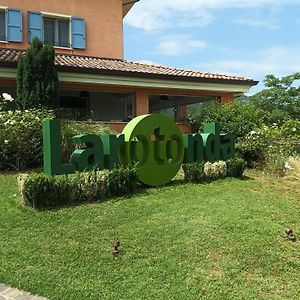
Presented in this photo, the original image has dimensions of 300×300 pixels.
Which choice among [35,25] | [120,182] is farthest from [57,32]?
[120,182]

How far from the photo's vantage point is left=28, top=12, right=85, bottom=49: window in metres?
19.0

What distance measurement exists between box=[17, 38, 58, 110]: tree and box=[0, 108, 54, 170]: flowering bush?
244 cm

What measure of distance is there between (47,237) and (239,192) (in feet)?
14.1

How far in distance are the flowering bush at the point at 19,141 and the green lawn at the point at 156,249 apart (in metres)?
3.03

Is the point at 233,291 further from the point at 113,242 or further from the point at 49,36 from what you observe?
the point at 49,36

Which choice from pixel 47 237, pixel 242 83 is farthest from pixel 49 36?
pixel 47 237

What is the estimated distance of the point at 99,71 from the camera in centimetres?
1620

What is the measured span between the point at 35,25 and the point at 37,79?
4.89 metres

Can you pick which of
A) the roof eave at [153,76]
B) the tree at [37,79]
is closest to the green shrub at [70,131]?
the tree at [37,79]

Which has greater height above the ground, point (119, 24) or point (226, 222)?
point (119, 24)

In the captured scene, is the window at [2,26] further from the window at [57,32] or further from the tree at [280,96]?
the tree at [280,96]

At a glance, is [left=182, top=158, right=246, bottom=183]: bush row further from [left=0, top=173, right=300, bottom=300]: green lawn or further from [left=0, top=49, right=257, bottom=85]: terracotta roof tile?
[left=0, top=49, right=257, bottom=85]: terracotta roof tile

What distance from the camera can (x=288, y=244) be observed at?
618cm

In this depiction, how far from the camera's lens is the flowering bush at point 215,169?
10.5m
